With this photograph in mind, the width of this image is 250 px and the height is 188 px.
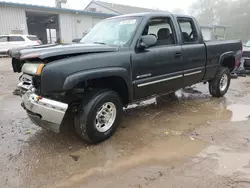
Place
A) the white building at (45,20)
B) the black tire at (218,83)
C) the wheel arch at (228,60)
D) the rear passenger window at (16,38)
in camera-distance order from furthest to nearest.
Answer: the white building at (45,20)
the rear passenger window at (16,38)
the black tire at (218,83)
the wheel arch at (228,60)

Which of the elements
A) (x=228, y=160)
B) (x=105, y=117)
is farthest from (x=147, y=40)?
(x=228, y=160)

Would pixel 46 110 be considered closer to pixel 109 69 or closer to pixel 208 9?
pixel 109 69

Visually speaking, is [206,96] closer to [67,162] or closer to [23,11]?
[67,162]

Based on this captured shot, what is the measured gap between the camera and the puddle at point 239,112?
4.56 metres

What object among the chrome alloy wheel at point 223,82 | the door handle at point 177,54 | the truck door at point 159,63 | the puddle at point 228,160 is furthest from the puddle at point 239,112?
the door handle at point 177,54

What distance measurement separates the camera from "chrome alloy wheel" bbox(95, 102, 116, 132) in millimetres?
3352

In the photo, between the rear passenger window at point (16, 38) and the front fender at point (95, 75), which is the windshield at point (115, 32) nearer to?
the front fender at point (95, 75)

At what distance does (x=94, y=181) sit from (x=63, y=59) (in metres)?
1.51

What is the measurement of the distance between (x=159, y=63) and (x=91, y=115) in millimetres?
1589

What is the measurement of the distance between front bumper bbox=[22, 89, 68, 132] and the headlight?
28 cm

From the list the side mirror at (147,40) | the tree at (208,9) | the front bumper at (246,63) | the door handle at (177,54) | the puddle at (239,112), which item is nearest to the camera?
the side mirror at (147,40)

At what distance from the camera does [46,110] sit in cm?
284

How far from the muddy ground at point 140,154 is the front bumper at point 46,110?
0.50 metres

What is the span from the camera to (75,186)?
250cm
